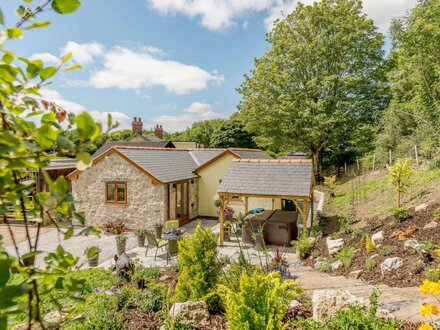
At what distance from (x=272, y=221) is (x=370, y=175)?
1042 cm

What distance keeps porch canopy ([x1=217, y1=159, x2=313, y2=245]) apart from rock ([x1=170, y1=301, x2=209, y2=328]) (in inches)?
265

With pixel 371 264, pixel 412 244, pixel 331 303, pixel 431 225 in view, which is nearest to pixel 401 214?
pixel 431 225

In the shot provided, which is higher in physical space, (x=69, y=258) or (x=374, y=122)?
(x=374, y=122)

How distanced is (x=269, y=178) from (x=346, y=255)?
166 inches

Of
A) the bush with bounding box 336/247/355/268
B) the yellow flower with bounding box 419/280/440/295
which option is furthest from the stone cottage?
the yellow flower with bounding box 419/280/440/295

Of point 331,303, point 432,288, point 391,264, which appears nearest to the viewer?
point 432,288

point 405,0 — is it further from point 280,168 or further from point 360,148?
point 280,168

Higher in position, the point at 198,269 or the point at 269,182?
the point at 269,182

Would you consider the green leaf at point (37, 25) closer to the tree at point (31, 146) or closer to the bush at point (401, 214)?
the tree at point (31, 146)

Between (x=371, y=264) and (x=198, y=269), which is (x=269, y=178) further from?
(x=198, y=269)

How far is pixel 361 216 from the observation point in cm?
1123

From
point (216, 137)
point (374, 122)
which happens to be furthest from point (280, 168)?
point (216, 137)

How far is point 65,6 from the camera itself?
0.80 m

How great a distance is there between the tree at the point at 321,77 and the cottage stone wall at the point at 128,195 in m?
12.0
